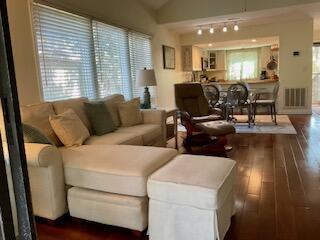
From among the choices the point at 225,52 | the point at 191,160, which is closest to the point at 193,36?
the point at 225,52

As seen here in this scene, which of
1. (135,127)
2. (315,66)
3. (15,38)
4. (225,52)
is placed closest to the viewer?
(15,38)

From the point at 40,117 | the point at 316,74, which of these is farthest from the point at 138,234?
the point at 316,74

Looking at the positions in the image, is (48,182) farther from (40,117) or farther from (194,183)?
(194,183)

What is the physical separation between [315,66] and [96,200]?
9440mm

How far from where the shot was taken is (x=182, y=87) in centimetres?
486

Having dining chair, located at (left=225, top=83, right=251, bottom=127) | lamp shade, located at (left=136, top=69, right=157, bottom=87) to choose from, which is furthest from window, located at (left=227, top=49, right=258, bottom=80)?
lamp shade, located at (left=136, top=69, right=157, bottom=87)

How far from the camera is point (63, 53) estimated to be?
3.69 m

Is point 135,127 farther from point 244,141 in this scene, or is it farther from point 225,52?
point 225,52

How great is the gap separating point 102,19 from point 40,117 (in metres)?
2.39

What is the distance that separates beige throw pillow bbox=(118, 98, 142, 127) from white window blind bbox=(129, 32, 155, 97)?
1.61 m

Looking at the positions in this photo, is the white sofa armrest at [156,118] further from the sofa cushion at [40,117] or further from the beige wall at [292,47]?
the beige wall at [292,47]

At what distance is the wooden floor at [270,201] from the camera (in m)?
2.00

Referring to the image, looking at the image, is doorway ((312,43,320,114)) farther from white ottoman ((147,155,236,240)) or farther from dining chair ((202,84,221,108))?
white ottoman ((147,155,236,240))

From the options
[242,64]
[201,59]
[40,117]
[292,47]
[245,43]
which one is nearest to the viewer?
[40,117]
